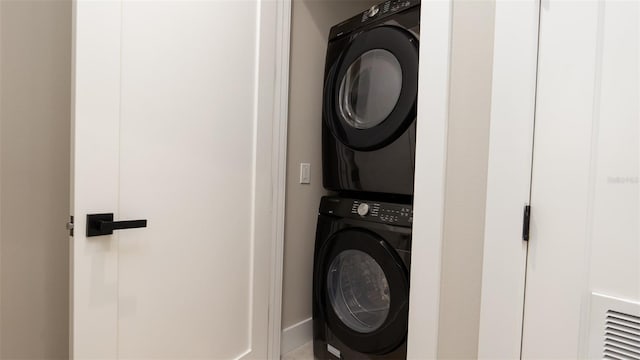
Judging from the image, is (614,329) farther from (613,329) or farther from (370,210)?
(370,210)

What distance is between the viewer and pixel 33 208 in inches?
43.4

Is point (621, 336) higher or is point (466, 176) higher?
point (466, 176)

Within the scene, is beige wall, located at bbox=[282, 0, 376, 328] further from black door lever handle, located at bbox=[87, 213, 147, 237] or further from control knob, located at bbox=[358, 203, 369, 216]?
black door lever handle, located at bbox=[87, 213, 147, 237]

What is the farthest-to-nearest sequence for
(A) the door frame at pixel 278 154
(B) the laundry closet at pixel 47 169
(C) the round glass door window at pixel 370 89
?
1. (A) the door frame at pixel 278 154
2. (C) the round glass door window at pixel 370 89
3. (B) the laundry closet at pixel 47 169

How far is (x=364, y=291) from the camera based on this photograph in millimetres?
1539

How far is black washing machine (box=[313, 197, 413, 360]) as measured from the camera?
4.30 feet

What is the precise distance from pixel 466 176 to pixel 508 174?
0.12 metres

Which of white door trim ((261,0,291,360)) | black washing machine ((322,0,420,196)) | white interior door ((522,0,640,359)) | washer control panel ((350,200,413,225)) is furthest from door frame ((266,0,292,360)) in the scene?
white interior door ((522,0,640,359))

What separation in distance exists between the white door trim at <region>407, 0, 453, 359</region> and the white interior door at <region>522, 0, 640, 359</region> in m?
0.26

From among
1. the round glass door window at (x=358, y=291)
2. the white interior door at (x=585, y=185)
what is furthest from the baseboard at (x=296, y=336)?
the white interior door at (x=585, y=185)

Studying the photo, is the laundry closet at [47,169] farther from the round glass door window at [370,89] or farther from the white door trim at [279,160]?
the white door trim at [279,160]

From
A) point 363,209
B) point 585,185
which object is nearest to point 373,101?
point 363,209

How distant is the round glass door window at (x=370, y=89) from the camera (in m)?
1.42

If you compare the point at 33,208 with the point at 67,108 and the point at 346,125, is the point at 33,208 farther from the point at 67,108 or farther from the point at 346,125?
the point at 346,125
